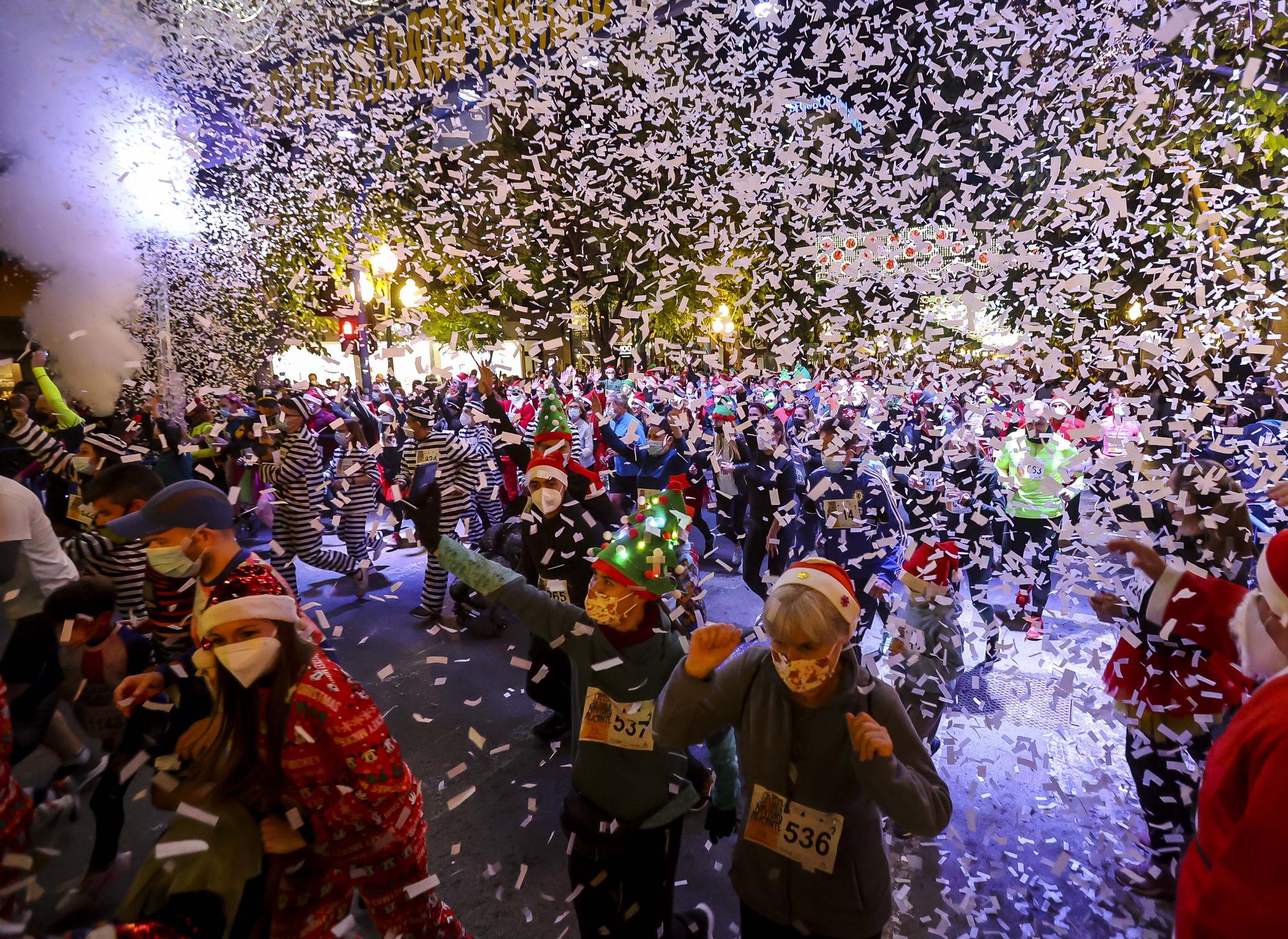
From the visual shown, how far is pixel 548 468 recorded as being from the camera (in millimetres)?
3695

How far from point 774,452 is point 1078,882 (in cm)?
377

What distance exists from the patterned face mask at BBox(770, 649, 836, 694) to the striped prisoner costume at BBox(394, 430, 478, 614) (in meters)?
4.30

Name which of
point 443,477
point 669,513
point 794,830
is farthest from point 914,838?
point 443,477

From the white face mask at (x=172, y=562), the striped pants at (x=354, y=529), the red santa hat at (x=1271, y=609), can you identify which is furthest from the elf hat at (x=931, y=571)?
the striped pants at (x=354, y=529)

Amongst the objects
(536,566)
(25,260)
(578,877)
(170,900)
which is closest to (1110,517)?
(536,566)

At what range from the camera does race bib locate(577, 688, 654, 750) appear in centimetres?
215

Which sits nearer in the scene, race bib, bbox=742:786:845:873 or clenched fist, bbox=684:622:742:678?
race bib, bbox=742:786:845:873

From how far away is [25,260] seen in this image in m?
9.87

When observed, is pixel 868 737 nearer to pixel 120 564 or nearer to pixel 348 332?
pixel 120 564

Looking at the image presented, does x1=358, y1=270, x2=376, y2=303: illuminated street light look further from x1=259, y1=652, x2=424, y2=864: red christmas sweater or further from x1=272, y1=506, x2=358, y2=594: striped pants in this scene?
x1=259, y1=652, x2=424, y2=864: red christmas sweater

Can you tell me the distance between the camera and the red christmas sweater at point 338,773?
1.70 meters

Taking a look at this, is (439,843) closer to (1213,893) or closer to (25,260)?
(1213,893)

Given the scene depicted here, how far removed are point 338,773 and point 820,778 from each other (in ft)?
4.47

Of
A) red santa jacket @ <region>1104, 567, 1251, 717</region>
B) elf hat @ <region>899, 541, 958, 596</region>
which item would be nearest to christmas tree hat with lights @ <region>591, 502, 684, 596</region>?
elf hat @ <region>899, 541, 958, 596</region>
